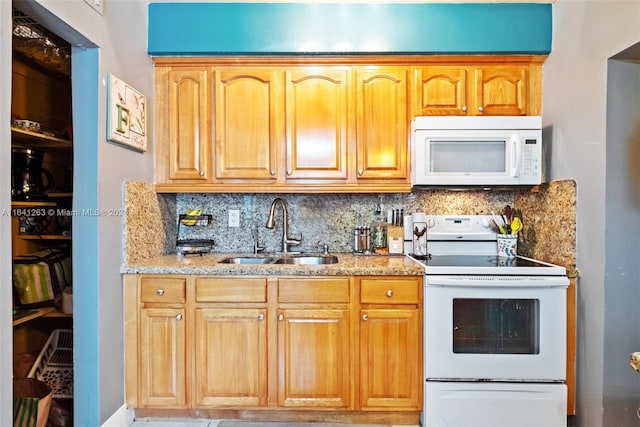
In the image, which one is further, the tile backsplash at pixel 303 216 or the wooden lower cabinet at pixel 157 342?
the tile backsplash at pixel 303 216

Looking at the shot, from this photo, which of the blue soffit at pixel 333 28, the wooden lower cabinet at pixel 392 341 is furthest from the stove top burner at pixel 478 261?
the blue soffit at pixel 333 28

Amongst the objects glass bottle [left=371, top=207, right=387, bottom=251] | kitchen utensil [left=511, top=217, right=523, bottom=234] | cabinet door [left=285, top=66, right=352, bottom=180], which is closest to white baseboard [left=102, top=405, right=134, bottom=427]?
cabinet door [left=285, top=66, right=352, bottom=180]

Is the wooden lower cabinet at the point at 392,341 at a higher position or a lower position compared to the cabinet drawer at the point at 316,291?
lower

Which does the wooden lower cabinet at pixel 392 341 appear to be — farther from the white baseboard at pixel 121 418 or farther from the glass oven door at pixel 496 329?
the white baseboard at pixel 121 418

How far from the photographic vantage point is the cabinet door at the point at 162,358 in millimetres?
1945

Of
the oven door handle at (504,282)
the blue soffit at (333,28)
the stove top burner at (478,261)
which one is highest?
the blue soffit at (333,28)

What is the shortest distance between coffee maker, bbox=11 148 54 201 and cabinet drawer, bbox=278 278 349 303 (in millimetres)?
1384

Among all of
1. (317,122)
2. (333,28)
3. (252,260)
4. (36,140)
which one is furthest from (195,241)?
(333,28)

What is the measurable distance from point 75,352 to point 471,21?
2.76 metres

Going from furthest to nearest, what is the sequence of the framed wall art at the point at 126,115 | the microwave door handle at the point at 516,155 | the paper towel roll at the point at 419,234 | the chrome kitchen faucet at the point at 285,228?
the chrome kitchen faucet at the point at 285,228 < the paper towel roll at the point at 419,234 < the microwave door handle at the point at 516,155 < the framed wall art at the point at 126,115

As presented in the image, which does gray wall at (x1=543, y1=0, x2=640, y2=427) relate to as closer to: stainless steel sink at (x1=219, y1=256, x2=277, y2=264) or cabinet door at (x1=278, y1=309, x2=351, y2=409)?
cabinet door at (x1=278, y1=309, x2=351, y2=409)

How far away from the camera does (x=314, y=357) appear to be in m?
1.94

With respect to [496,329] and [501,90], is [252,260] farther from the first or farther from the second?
[501,90]

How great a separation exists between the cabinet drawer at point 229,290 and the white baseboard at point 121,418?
682mm
